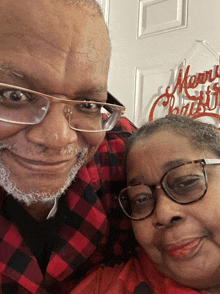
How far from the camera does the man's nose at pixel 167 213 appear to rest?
0.81 m

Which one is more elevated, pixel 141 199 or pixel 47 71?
pixel 47 71

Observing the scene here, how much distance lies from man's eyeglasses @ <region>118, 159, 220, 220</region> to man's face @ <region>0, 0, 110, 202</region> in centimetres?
30

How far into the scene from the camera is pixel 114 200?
1100mm

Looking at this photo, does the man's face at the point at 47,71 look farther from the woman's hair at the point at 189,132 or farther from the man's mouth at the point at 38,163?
the woman's hair at the point at 189,132

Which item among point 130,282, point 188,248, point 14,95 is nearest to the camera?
point 14,95

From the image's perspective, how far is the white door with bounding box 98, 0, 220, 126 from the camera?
2723mm

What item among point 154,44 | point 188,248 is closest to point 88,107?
point 188,248

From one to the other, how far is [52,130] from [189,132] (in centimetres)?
53

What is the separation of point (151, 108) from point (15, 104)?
2.50m

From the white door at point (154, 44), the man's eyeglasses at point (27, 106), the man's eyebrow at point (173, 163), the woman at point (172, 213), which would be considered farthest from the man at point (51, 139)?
the white door at point (154, 44)

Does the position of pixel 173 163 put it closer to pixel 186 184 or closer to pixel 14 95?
pixel 186 184

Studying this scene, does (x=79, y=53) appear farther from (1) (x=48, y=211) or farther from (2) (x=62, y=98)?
(1) (x=48, y=211)

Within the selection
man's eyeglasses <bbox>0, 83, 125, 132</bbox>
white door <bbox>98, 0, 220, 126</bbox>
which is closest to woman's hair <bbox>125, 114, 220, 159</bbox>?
man's eyeglasses <bbox>0, 83, 125, 132</bbox>

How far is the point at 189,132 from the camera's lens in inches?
38.5
